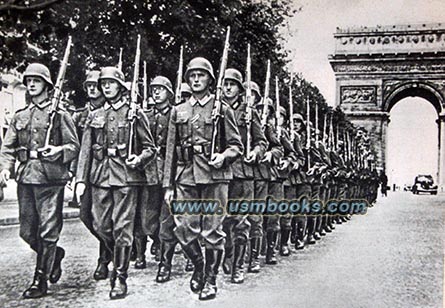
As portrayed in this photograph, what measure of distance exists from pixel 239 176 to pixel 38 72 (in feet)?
3.83

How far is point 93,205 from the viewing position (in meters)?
3.50

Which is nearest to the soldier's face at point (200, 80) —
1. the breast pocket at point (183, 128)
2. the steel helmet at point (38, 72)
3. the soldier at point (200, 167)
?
the soldier at point (200, 167)

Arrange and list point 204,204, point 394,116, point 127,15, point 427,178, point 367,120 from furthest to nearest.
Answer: point 367,120, point 394,116, point 427,178, point 127,15, point 204,204

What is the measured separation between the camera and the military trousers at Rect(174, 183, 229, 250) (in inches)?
132

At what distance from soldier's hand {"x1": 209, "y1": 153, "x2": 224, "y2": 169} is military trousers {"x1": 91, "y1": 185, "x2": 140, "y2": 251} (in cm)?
46

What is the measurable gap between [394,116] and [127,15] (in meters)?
1.73

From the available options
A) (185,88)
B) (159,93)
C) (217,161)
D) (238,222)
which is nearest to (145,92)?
(159,93)

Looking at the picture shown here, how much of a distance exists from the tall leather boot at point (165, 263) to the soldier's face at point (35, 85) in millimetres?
1031

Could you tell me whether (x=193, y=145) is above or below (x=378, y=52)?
below

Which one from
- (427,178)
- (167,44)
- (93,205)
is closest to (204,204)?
(93,205)

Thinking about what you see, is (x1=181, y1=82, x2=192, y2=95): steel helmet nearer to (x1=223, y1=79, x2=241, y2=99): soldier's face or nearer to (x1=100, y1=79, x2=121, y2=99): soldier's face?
(x1=223, y1=79, x2=241, y2=99): soldier's face

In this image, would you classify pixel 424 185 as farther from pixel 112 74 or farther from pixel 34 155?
pixel 34 155

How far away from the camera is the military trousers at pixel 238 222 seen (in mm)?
3670

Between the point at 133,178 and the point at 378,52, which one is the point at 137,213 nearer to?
the point at 133,178
